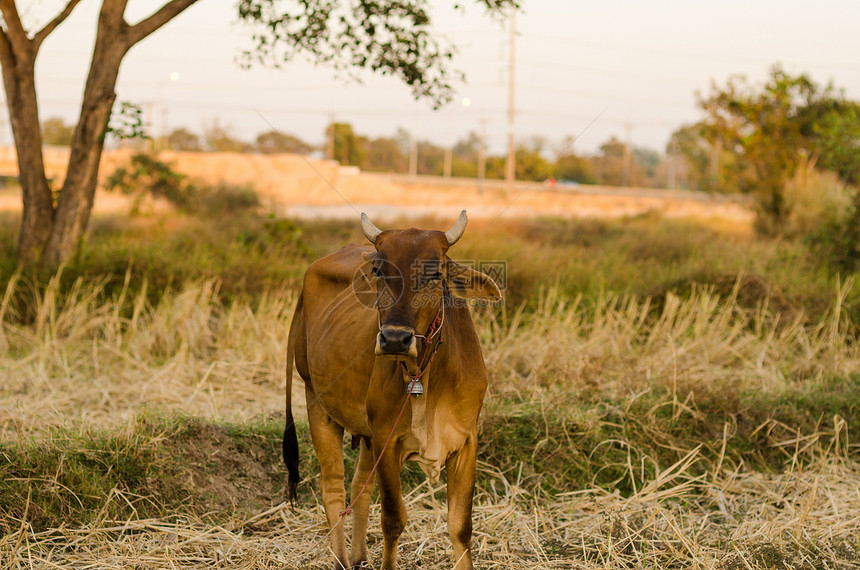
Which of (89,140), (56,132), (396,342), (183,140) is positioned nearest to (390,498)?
(396,342)

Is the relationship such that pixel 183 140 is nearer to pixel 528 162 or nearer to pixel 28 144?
pixel 528 162

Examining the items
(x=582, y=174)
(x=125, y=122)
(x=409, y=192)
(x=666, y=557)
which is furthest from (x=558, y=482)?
(x=582, y=174)

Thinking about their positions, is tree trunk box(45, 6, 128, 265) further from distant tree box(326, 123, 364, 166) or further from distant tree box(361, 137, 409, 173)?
distant tree box(361, 137, 409, 173)

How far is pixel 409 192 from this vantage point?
3869 centimetres

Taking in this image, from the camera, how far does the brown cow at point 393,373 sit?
3.58 meters

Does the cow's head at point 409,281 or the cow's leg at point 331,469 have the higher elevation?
the cow's head at point 409,281

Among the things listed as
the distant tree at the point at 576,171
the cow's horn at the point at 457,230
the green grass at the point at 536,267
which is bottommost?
the green grass at the point at 536,267

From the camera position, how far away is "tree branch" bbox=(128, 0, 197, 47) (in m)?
8.99

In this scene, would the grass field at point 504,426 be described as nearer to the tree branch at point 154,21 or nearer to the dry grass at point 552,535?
Result: the dry grass at point 552,535

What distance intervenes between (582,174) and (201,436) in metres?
58.5

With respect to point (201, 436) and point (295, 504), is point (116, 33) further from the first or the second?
point (295, 504)

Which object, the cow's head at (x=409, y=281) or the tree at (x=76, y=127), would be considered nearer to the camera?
the cow's head at (x=409, y=281)

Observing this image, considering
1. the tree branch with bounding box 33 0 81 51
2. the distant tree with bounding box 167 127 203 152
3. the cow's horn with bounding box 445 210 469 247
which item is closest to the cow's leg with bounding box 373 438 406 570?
the cow's horn with bounding box 445 210 469 247

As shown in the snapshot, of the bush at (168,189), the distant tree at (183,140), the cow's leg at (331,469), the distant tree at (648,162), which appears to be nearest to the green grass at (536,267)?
the cow's leg at (331,469)
